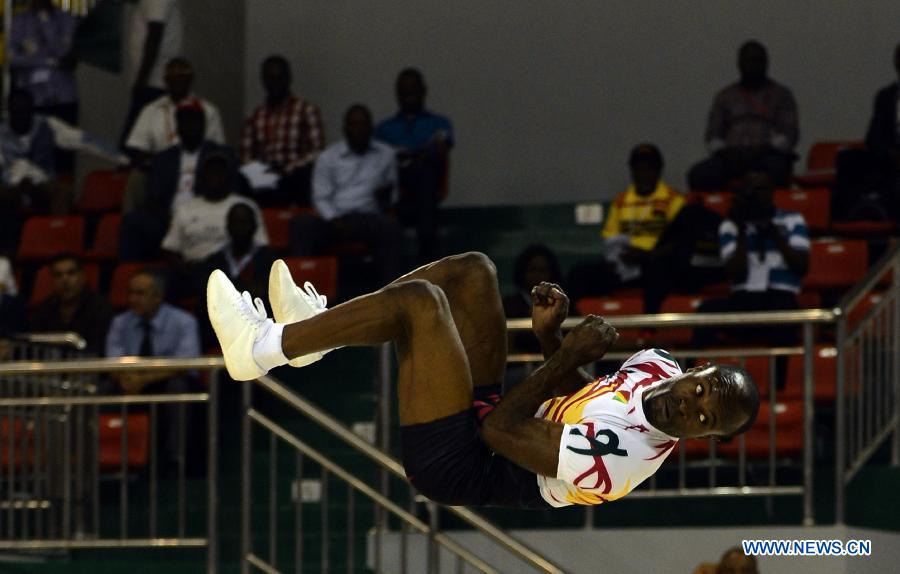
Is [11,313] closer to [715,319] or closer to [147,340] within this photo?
[147,340]

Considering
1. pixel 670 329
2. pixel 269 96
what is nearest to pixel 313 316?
pixel 670 329

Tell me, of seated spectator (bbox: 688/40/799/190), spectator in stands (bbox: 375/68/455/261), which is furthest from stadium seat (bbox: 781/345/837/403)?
spectator in stands (bbox: 375/68/455/261)

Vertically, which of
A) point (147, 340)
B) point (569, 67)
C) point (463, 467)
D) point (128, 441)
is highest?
point (569, 67)

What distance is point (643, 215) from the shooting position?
11.2m

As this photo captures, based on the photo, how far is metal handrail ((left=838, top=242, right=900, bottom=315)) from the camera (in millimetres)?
9156

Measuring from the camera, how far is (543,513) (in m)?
9.59

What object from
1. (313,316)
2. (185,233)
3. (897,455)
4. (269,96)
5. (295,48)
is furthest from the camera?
(295,48)

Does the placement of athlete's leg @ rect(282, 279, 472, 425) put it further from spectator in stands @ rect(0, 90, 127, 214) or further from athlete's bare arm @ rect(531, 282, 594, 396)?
spectator in stands @ rect(0, 90, 127, 214)

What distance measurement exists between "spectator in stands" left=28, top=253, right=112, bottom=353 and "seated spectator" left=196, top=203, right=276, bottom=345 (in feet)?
1.98

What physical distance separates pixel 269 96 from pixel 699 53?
3.02m

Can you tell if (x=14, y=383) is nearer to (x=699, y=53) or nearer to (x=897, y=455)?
(x=897, y=455)

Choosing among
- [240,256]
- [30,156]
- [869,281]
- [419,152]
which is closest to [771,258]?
[869,281]

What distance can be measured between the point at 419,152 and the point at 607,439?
621 cm

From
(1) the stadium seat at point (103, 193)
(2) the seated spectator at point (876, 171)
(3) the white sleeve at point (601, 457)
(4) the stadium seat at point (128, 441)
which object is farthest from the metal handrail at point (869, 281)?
(1) the stadium seat at point (103, 193)
